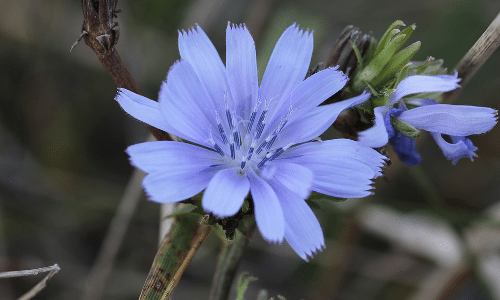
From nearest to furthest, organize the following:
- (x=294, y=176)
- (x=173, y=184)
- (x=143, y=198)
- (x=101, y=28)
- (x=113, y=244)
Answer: (x=173, y=184), (x=294, y=176), (x=101, y=28), (x=113, y=244), (x=143, y=198)

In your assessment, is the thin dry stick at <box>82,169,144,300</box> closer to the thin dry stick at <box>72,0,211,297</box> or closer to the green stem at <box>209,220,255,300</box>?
the green stem at <box>209,220,255,300</box>

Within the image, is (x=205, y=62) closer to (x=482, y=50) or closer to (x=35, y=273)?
(x=35, y=273)

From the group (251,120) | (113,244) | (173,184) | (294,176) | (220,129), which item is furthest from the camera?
(113,244)

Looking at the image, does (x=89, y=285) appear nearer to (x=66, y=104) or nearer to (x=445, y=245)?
(x=66, y=104)

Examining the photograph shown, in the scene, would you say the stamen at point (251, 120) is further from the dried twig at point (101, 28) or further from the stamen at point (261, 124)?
the dried twig at point (101, 28)

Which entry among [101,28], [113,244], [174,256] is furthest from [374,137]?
[113,244]

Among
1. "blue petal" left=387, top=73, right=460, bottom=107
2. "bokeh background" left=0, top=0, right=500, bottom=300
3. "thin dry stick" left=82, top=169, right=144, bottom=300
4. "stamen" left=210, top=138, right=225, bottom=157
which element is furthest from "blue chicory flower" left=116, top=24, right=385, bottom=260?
"bokeh background" left=0, top=0, right=500, bottom=300

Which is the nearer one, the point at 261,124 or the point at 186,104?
the point at 186,104

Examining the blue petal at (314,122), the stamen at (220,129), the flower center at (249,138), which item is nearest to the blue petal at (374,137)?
the blue petal at (314,122)
